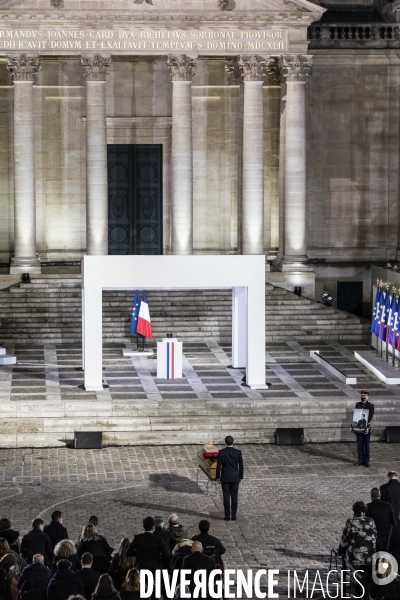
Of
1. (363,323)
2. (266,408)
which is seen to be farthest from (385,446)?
(363,323)

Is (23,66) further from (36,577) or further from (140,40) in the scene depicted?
(36,577)

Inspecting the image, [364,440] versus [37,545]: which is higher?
[37,545]

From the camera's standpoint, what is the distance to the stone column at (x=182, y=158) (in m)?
54.8

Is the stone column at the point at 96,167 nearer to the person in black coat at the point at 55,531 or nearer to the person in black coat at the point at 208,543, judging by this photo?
the person in black coat at the point at 55,531

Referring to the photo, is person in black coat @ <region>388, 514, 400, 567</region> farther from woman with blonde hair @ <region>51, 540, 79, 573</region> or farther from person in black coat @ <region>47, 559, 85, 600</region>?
person in black coat @ <region>47, 559, 85, 600</region>

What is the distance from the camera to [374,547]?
25.3m

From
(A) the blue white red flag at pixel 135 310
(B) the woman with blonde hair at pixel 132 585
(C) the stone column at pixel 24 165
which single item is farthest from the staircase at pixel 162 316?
(B) the woman with blonde hair at pixel 132 585

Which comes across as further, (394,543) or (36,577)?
(394,543)

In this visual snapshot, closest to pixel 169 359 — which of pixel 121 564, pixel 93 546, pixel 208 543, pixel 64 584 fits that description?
pixel 208 543

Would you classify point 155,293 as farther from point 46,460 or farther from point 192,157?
point 46,460

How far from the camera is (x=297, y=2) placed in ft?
176

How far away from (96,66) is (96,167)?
4.02 m

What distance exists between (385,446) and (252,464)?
4.49 meters

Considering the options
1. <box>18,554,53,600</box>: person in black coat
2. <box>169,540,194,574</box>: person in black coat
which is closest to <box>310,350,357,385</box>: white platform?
<box>169,540,194,574</box>: person in black coat
